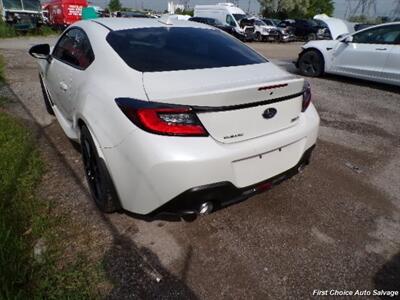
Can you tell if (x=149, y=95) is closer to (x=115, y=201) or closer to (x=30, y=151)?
(x=115, y=201)

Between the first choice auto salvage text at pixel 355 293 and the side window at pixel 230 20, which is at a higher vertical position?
the side window at pixel 230 20

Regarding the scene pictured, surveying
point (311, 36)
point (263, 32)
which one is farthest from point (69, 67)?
point (311, 36)

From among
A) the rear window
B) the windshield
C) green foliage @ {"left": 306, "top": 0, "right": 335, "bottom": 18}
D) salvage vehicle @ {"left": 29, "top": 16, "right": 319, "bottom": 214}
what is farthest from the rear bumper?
green foliage @ {"left": 306, "top": 0, "right": 335, "bottom": 18}

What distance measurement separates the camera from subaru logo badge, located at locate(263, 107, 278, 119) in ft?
6.92

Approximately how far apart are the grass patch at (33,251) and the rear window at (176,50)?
1.33 meters

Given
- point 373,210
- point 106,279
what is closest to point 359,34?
point 373,210

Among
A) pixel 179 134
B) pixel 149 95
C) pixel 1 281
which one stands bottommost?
pixel 1 281

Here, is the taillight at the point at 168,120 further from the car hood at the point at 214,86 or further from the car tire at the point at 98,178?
the car tire at the point at 98,178

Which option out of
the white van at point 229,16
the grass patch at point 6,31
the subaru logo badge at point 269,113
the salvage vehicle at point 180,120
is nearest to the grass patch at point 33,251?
the salvage vehicle at point 180,120

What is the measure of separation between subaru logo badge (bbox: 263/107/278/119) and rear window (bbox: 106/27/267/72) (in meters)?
0.56

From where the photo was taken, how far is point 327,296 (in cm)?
196

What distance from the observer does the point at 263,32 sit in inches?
844

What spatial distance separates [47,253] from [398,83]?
712cm

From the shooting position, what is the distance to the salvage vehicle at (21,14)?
18.8 metres
